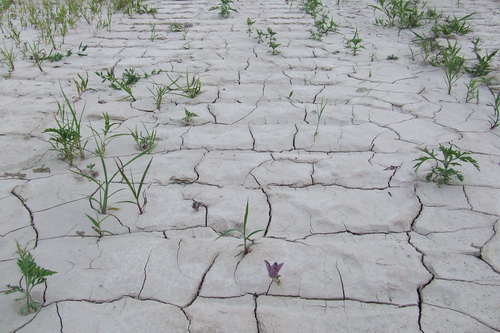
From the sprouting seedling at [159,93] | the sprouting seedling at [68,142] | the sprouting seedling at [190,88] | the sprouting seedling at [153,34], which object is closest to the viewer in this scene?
the sprouting seedling at [68,142]

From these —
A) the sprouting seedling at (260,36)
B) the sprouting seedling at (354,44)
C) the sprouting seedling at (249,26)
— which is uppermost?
the sprouting seedling at (249,26)

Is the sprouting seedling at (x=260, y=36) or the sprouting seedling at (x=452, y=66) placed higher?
the sprouting seedling at (x=260, y=36)

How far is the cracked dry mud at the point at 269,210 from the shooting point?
1.57 metres

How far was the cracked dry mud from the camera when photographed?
5.15ft

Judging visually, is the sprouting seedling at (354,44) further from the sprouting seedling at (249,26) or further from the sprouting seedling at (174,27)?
the sprouting seedling at (174,27)

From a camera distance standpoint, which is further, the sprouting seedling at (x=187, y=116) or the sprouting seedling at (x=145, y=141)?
the sprouting seedling at (x=187, y=116)

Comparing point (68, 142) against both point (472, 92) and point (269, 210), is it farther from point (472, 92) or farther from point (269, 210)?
point (472, 92)

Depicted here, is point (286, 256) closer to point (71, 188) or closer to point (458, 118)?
point (71, 188)

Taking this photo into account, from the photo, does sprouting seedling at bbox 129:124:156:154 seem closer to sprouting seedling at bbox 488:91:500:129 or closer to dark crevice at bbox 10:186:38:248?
dark crevice at bbox 10:186:38:248

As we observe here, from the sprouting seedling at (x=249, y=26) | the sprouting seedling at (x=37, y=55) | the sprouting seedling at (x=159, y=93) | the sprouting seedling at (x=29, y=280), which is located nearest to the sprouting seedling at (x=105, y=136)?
the sprouting seedling at (x=159, y=93)

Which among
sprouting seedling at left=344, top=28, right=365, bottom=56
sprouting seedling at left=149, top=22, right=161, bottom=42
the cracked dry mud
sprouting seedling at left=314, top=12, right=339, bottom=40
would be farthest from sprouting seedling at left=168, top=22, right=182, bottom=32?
sprouting seedling at left=344, top=28, right=365, bottom=56

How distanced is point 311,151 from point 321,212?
0.62 metres

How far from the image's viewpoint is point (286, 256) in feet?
5.93

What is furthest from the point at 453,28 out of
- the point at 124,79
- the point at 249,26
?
the point at 124,79
